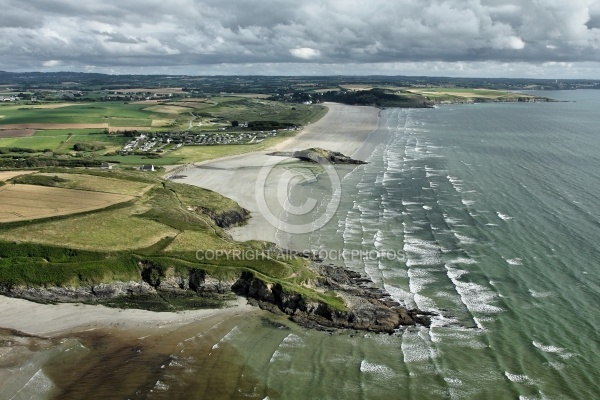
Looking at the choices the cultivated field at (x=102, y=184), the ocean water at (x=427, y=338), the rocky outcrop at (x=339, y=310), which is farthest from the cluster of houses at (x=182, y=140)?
the rocky outcrop at (x=339, y=310)

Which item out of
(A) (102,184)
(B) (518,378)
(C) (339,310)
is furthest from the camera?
(A) (102,184)

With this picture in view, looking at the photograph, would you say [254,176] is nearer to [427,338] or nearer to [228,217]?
[228,217]

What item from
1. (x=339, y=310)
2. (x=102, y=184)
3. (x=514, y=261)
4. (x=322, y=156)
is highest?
(x=322, y=156)

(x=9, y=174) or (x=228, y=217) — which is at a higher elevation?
(x=9, y=174)

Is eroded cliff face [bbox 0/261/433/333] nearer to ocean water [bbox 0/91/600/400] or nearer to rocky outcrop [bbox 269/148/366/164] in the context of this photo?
ocean water [bbox 0/91/600/400]

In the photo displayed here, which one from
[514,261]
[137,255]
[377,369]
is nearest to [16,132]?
[137,255]

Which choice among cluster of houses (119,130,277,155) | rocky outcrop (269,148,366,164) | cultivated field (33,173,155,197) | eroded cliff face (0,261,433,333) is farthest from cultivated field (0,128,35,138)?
eroded cliff face (0,261,433,333)

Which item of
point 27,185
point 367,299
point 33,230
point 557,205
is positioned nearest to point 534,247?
point 557,205

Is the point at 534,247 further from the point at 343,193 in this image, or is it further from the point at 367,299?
the point at 343,193
